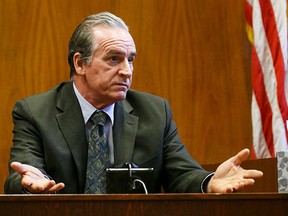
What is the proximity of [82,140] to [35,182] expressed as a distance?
63cm

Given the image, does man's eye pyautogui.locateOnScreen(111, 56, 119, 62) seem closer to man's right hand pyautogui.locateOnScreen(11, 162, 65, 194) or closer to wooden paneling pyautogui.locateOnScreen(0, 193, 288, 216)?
man's right hand pyautogui.locateOnScreen(11, 162, 65, 194)

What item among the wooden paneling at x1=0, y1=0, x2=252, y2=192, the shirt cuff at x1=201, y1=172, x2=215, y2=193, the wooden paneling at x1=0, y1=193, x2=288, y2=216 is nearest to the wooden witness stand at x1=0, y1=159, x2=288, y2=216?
the wooden paneling at x1=0, y1=193, x2=288, y2=216

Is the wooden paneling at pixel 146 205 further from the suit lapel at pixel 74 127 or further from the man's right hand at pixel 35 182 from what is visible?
the suit lapel at pixel 74 127

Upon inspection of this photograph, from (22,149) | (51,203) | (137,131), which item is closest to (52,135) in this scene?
(22,149)

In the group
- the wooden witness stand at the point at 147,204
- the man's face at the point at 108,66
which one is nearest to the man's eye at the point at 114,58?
the man's face at the point at 108,66

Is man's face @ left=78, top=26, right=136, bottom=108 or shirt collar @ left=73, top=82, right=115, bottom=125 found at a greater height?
man's face @ left=78, top=26, right=136, bottom=108

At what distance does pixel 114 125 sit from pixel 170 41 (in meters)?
1.66

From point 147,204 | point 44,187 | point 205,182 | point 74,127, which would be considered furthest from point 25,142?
point 147,204

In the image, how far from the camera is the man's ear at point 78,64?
3426 millimetres

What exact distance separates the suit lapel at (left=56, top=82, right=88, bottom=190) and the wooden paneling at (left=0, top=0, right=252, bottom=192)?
4.14ft

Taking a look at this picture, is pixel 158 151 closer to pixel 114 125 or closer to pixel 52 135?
pixel 114 125

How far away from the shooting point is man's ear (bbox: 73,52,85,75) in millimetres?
3426

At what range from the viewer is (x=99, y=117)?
3.29m

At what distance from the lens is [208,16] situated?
4934 millimetres
